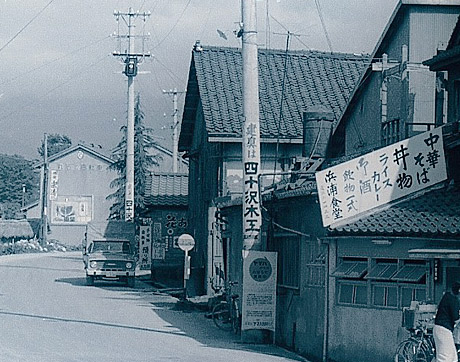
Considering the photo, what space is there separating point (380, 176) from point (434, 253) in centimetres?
216

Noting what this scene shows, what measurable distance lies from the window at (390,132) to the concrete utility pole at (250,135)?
3397 millimetres

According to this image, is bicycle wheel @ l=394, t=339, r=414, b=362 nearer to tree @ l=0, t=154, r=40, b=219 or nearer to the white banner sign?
the white banner sign

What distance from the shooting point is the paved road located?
718 inches

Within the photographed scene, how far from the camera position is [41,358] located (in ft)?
57.0

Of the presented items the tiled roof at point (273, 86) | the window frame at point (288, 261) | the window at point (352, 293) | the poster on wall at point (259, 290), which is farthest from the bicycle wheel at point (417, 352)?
the tiled roof at point (273, 86)

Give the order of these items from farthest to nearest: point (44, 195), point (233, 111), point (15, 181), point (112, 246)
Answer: point (15, 181), point (44, 195), point (112, 246), point (233, 111)

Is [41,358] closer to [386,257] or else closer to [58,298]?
[386,257]

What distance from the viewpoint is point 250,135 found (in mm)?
20734

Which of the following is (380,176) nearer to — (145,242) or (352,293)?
(352,293)

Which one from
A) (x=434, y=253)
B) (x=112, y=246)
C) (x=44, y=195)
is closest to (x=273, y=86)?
(x=112, y=246)

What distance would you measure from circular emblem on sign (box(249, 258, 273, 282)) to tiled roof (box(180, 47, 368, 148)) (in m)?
13.6

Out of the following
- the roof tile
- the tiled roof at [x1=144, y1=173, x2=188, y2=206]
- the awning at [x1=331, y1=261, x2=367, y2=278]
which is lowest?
the awning at [x1=331, y1=261, x2=367, y2=278]

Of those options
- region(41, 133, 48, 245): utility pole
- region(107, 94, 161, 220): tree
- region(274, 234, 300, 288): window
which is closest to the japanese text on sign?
region(274, 234, 300, 288): window

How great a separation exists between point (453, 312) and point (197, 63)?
25352mm
